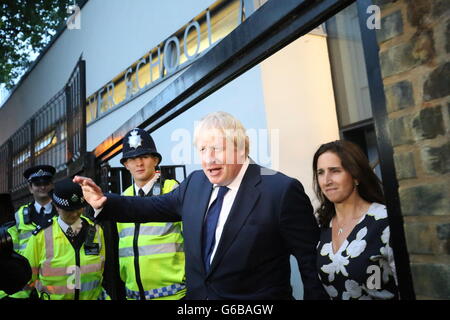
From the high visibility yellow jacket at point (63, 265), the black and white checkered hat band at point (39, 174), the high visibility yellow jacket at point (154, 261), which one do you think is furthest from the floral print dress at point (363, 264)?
the black and white checkered hat band at point (39, 174)

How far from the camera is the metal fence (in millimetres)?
3479

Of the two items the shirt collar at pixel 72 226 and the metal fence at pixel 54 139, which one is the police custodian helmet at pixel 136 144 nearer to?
the shirt collar at pixel 72 226

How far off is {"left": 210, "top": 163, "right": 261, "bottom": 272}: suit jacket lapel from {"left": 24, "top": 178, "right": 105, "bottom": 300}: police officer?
1426 mm

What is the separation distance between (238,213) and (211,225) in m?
0.13

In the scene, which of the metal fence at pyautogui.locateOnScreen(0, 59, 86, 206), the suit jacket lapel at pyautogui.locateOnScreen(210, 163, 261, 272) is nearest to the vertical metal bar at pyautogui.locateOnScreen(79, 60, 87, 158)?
the metal fence at pyautogui.locateOnScreen(0, 59, 86, 206)

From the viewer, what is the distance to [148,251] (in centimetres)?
240

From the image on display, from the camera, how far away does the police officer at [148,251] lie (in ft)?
7.74

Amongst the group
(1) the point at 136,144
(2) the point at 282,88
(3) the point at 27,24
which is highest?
(3) the point at 27,24

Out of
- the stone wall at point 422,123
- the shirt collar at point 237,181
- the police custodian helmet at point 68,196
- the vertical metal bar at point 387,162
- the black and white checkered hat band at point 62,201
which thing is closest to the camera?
the stone wall at point 422,123

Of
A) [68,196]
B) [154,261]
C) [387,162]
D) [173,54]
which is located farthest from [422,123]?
[173,54]

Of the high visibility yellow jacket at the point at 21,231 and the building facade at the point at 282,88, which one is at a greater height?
the building facade at the point at 282,88

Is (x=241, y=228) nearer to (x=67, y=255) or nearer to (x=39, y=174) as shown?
(x=67, y=255)

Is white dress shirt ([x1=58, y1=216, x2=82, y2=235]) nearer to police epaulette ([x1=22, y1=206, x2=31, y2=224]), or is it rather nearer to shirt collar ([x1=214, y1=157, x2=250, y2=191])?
police epaulette ([x1=22, y1=206, x2=31, y2=224])

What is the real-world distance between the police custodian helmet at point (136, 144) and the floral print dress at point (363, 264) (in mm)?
1342
